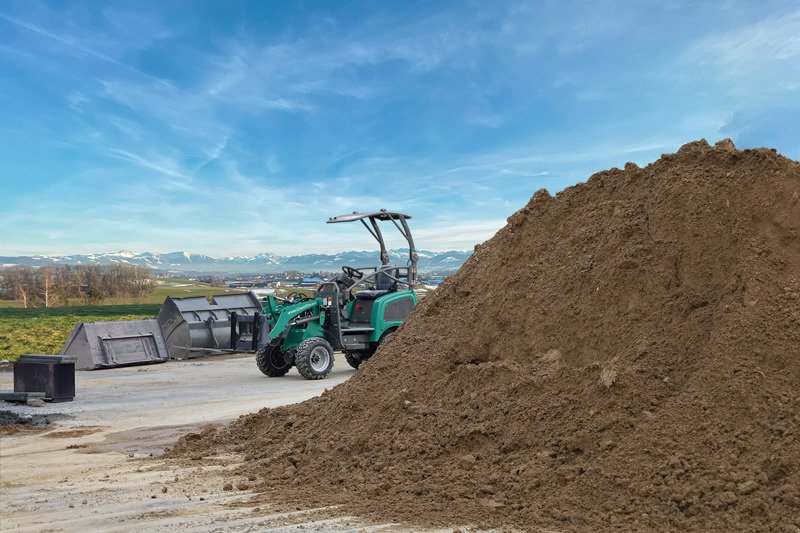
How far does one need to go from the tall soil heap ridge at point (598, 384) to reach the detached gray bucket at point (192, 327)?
10.0 meters

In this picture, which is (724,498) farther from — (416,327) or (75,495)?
(75,495)

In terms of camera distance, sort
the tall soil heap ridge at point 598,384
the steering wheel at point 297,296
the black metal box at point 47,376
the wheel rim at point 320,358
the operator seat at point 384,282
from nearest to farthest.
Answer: the tall soil heap ridge at point 598,384 → the black metal box at point 47,376 → the wheel rim at point 320,358 → the steering wheel at point 297,296 → the operator seat at point 384,282

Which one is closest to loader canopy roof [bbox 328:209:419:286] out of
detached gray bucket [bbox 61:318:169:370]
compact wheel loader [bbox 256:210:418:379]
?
compact wheel loader [bbox 256:210:418:379]

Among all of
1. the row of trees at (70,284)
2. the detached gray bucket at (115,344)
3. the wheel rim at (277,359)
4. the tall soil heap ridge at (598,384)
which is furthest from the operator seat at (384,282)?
the row of trees at (70,284)

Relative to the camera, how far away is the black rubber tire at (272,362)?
13.8 metres

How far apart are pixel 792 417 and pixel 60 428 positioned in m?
7.78

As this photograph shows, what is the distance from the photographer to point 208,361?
17.6m

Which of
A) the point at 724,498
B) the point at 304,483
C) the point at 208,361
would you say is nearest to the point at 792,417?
the point at 724,498

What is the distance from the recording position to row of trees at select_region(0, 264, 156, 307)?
47844mm

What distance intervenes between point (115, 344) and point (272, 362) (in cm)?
462

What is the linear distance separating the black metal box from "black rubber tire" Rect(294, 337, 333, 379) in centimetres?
366

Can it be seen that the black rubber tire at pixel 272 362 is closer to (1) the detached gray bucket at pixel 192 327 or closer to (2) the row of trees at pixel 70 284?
(1) the detached gray bucket at pixel 192 327

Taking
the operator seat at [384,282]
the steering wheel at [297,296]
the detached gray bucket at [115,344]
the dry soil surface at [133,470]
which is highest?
the operator seat at [384,282]

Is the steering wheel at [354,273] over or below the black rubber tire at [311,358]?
over
